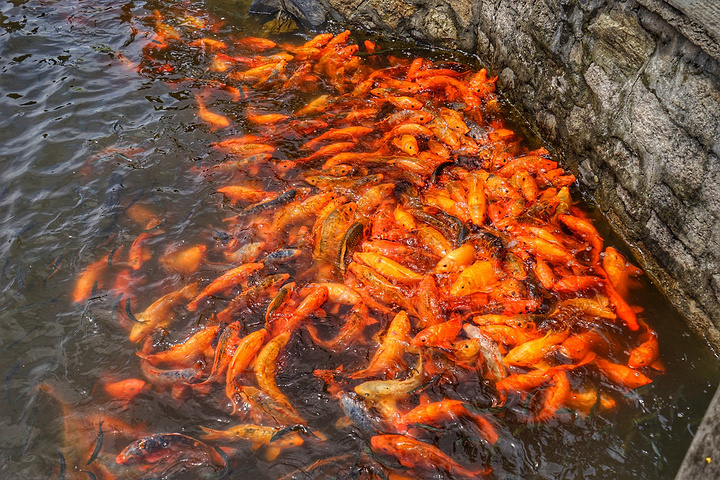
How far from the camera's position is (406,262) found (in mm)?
4906

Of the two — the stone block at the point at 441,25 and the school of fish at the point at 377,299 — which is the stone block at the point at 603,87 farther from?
the stone block at the point at 441,25

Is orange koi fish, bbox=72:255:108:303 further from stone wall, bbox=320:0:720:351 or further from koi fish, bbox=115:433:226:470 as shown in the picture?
stone wall, bbox=320:0:720:351

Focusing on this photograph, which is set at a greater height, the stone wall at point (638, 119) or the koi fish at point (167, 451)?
the stone wall at point (638, 119)

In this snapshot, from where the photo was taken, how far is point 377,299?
4625 mm

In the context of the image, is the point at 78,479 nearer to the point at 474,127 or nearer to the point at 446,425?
the point at 446,425

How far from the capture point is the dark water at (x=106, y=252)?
3.61m

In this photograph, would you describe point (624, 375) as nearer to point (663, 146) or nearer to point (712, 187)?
point (712, 187)

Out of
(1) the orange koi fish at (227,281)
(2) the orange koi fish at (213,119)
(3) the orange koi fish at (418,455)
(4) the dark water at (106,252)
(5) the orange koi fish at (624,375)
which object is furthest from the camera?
(2) the orange koi fish at (213,119)

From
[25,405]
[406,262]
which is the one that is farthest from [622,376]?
[25,405]

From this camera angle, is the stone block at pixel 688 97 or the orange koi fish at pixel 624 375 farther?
the orange koi fish at pixel 624 375

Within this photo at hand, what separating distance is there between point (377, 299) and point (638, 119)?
313cm

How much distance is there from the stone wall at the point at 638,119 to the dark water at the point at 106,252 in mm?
545

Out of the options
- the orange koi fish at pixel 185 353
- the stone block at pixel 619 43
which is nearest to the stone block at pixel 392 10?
the stone block at pixel 619 43

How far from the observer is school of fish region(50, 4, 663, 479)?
3.73m
